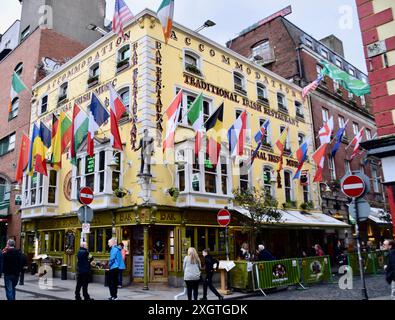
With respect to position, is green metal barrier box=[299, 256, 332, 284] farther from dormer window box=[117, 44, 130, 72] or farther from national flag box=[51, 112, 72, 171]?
dormer window box=[117, 44, 130, 72]

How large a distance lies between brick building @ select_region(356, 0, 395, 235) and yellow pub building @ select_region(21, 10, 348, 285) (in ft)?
31.0

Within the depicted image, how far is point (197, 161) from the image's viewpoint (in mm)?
17906

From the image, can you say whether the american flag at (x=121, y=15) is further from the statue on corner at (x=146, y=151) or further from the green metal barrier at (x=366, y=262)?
the green metal barrier at (x=366, y=262)

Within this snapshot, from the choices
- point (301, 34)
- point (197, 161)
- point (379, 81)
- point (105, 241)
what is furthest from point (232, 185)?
point (301, 34)

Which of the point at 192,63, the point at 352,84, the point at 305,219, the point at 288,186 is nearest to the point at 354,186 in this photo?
the point at 352,84

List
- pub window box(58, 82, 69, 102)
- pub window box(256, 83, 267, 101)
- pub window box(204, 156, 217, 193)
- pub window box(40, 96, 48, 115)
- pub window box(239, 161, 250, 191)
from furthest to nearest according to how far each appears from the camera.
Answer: pub window box(40, 96, 48, 115) < pub window box(256, 83, 267, 101) < pub window box(58, 82, 69, 102) < pub window box(239, 161, 250, 191) < pub window box(204, 156, 217, 193)

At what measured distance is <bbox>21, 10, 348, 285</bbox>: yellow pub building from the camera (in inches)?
654

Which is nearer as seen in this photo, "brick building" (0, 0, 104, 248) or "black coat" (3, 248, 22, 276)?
"black coat" (3, 248, 22, 276)

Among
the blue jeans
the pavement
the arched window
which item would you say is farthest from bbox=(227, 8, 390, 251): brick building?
the blue jeans

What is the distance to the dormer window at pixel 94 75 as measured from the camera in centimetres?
2039

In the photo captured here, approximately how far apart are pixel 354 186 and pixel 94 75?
55.6 feet

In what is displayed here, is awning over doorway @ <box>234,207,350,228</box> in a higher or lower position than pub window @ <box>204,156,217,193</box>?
lower
